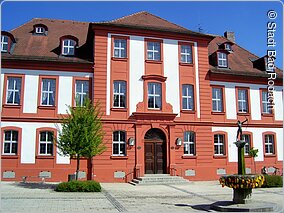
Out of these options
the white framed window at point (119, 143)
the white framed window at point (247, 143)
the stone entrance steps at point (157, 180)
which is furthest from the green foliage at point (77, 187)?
the white framed window at point (247, 143)

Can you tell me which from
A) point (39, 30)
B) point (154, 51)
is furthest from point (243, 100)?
point (39, 30)

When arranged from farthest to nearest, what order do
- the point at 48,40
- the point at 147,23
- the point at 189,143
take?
the point at 48,40
the point at 147,23
the point at 189,143

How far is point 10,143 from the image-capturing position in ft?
71.1

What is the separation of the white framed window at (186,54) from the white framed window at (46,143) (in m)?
11.0

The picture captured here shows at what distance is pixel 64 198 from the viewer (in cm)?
1469

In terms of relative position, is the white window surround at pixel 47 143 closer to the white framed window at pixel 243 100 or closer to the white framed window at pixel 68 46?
the white framed window at pixel 68 46

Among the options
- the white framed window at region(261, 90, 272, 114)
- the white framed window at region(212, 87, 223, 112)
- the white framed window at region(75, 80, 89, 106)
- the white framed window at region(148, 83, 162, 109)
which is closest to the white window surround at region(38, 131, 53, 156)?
the white framed window at region(75, 80, 89, 106)

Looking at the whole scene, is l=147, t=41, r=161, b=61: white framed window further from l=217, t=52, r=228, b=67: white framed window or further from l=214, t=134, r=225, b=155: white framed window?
l=214, t=134, r=225, b=155: white framed window

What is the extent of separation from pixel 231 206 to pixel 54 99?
47.9ft

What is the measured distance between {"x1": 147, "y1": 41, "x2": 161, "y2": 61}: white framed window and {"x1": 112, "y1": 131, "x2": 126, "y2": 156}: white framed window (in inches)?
234

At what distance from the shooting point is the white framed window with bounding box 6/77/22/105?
73.2 feet

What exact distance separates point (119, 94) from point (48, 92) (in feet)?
15.8

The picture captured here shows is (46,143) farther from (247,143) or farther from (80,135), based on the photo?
(247,143)

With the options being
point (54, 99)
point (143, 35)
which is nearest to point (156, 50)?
point (143, 35)
